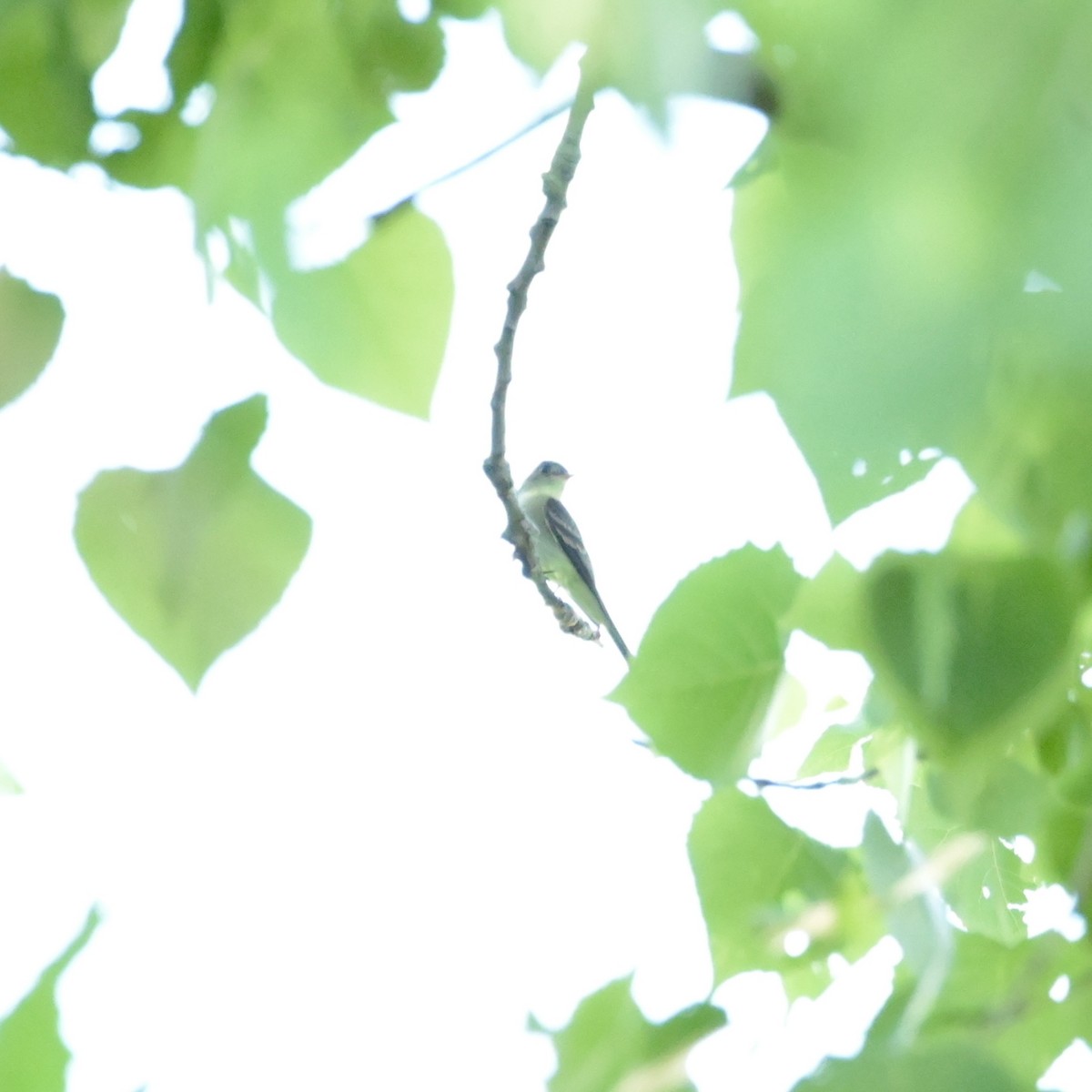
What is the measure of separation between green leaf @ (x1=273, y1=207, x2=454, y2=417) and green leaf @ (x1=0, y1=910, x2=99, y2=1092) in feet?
0.63

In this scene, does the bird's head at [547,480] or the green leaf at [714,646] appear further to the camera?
the bird's head at [547,480]

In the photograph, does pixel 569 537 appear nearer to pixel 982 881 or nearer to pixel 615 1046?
pixel 982 881

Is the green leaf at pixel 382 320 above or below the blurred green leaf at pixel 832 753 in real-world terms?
above

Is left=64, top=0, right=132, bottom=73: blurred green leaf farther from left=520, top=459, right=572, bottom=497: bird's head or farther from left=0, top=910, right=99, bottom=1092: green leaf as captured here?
left=520, top=459, right=572, bottom=497: bird's head

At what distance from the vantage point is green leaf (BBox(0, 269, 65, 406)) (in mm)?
473

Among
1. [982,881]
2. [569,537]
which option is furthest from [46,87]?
[569,537]

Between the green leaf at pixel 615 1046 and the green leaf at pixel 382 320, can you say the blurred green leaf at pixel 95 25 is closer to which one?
the green leaf at pixel 382 320

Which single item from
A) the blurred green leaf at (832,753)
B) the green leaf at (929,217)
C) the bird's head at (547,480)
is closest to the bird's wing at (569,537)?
the bird's head at (547,480)

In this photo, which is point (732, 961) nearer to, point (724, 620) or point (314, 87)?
point (724, 620)

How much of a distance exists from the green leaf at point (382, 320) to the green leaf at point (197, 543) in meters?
0.04

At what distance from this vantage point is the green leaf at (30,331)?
18.6 inches

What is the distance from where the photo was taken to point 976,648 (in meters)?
0.30

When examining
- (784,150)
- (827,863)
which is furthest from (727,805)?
(784,150)

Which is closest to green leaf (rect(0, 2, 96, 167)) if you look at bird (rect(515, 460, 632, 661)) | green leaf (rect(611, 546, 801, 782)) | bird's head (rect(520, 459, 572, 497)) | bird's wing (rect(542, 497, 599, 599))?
green leaf (rect(611, 546, 801, 782))
